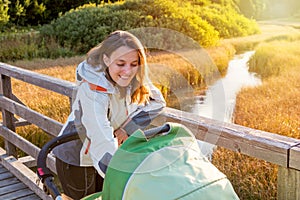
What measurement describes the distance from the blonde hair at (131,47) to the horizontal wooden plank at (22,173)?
1.43 metres

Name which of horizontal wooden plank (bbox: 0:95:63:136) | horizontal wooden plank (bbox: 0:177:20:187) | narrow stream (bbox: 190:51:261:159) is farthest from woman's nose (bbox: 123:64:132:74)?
horizontal wooden plank (bbox: 0:177:20:187)

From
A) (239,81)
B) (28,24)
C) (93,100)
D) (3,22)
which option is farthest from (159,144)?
(28,24)

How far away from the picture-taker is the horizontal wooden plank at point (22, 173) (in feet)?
11.1

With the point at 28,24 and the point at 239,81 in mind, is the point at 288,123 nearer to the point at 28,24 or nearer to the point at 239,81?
the point at 239,81

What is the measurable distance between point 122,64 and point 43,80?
144 cm

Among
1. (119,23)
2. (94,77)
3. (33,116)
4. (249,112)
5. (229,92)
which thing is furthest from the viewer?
(119,23)

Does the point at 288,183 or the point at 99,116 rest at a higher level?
the point at 99,116

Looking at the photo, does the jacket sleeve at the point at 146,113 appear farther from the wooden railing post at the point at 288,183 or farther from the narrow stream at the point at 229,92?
the wooden railing post at the point at 288,183

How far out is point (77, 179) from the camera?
200cm

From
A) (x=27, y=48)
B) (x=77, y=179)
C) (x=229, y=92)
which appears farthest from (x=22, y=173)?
(x=27, y=48)

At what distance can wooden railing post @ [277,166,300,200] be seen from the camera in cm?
168

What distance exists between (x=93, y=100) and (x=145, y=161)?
0.56 metres

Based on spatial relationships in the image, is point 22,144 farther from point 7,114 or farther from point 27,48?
point 27,48

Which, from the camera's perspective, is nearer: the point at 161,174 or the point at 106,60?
the point at 161,174
